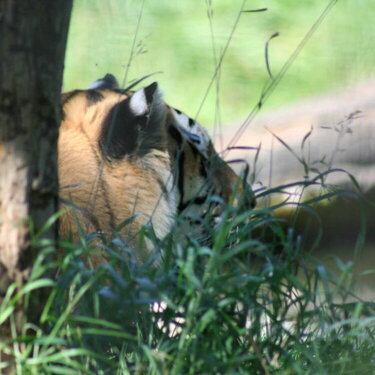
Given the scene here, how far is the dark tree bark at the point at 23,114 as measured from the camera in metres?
2.06

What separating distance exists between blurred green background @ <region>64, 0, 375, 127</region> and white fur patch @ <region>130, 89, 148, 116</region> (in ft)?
12.3

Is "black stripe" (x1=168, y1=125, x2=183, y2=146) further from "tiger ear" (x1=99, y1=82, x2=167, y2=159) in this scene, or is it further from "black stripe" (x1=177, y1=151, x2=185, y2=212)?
"tiger ear" (x1=99, y1=82, x2=167, y2=159)

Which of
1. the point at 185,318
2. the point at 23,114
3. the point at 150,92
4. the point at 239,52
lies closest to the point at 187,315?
the point at 185,318

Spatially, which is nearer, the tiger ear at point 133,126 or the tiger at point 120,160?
the tiger at point 120,160

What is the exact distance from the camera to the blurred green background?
7.21m

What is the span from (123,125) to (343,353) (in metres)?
1.25

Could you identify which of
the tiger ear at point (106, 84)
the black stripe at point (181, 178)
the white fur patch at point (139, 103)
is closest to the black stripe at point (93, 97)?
the tiger ear at point (106, 84)

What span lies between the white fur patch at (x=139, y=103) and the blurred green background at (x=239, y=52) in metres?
3.75

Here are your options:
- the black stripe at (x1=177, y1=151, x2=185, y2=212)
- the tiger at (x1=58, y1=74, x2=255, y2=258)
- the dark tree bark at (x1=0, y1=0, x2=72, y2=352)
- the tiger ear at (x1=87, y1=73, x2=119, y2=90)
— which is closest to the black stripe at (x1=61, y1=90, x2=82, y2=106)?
the tiger at (x1=58, y1=74, x2=255, y2=258)

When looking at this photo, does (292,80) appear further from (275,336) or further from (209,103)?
(275,336)

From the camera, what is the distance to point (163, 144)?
130 inches

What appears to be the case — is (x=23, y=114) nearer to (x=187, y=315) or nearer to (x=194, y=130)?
(x=187, y=315)

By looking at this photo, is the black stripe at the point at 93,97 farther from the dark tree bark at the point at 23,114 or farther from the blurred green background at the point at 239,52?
the blurred green background at the point at 239,52

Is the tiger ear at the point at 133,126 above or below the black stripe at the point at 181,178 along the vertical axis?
above
